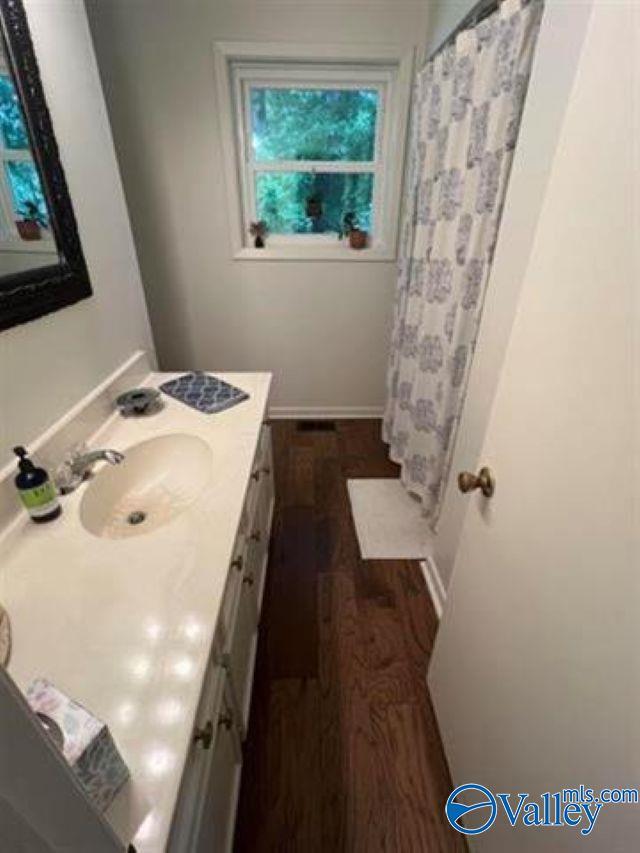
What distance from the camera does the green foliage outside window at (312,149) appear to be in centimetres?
225

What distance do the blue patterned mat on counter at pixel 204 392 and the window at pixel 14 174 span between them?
2.01 ft

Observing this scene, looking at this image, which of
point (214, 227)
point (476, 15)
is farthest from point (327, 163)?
point (476, 15)

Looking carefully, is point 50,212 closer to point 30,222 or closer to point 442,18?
point 30,222

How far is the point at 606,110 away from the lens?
534mm

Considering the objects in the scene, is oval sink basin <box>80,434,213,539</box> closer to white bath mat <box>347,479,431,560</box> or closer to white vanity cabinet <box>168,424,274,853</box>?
white vanity cabinet <box>168,424,274,853</box>

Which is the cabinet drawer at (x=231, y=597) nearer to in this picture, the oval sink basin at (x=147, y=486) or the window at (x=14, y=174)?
the oval sink basin at (x=147, y=486)

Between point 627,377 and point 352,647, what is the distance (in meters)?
1.38

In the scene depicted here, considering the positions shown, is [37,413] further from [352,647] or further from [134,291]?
[352,647]

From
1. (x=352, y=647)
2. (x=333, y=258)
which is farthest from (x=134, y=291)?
(x=352, y=647)

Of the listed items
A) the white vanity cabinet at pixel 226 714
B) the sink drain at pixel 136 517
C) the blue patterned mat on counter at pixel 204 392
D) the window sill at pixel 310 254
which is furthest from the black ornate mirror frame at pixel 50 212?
the window sill at pixel 310 254

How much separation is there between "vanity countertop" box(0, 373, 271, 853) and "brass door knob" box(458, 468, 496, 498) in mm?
526

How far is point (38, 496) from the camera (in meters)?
0.91

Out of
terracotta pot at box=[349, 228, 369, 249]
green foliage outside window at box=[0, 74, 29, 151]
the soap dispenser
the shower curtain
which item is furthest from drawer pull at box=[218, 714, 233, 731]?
terracotta pot at box=[349, 228, 369, 249]

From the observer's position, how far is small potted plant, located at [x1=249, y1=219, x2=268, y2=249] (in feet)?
8.13
